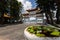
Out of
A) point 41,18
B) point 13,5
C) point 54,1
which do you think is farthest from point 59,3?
point 41,18

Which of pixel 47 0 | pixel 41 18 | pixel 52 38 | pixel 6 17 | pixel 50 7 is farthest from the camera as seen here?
pixel 41 18

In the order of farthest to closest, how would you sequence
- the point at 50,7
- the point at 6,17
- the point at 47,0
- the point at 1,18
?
the point at 6,17
the point at 1,18
the point at 50,7
the point at 47,0

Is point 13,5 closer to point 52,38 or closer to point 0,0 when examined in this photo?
point 0,0

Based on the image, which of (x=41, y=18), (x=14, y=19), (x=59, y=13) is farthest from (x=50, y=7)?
(x=41, y=18)

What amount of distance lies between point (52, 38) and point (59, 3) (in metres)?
27.9

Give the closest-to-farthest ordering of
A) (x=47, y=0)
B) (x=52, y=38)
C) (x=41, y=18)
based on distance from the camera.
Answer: (x=52, y=38) < (x=47, y=0) < (x=41, y=18)

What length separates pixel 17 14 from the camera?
5894 cm

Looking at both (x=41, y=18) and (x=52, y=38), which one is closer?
(x=52, y=38)

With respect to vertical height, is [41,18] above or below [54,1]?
below

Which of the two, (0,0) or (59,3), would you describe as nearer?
(59,3)

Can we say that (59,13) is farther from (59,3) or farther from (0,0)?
(0,0)

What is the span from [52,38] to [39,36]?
3.28ft

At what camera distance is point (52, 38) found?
36.7 ft

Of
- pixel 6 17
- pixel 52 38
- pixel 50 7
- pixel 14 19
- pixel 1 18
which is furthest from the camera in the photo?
pixel 14 19
